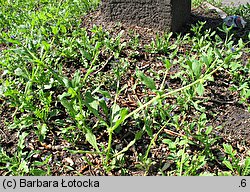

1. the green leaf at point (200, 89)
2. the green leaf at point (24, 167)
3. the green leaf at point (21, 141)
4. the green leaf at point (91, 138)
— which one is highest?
the green leaf at point (200, 89)

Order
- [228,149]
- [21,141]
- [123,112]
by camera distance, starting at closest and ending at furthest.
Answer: [123,112]
[228,149]
[21,141]

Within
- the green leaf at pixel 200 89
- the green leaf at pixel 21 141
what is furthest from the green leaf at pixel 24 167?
the green leaf at pixel 200 89

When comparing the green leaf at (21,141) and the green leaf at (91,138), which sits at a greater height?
the green leaf at (91,138)

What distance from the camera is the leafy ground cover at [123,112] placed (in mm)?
2102

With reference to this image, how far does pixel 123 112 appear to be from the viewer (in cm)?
195

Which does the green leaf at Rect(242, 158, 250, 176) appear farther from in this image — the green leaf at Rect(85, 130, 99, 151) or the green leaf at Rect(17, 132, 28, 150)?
the green leaf at Rect(17, 132, 28, 150)

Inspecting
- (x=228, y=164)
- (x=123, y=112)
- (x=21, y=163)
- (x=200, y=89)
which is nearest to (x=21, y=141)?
(x=21, y=163)

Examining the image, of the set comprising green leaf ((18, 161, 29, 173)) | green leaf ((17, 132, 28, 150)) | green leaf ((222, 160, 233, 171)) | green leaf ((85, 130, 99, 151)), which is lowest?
green leaf ((18, 161, 29, 173))

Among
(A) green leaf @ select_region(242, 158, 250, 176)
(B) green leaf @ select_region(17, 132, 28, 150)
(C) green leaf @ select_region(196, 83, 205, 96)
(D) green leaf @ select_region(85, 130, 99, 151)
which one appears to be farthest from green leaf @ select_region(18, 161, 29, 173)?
(A) green leaf @ select_region(242, 158, 250, 176)

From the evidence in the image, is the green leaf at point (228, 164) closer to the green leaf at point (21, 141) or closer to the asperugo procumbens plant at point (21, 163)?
the asperugo procumbens plant at point (21, 163)

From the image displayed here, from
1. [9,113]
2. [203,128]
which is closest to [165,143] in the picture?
[203,128]

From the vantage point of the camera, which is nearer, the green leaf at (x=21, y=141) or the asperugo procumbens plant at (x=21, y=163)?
the asperugo procumbens plant at (x=21, y=163)

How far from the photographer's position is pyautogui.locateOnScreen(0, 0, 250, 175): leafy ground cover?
6.89 ft

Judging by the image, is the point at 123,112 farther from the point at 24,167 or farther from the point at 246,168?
the point at 246,168
